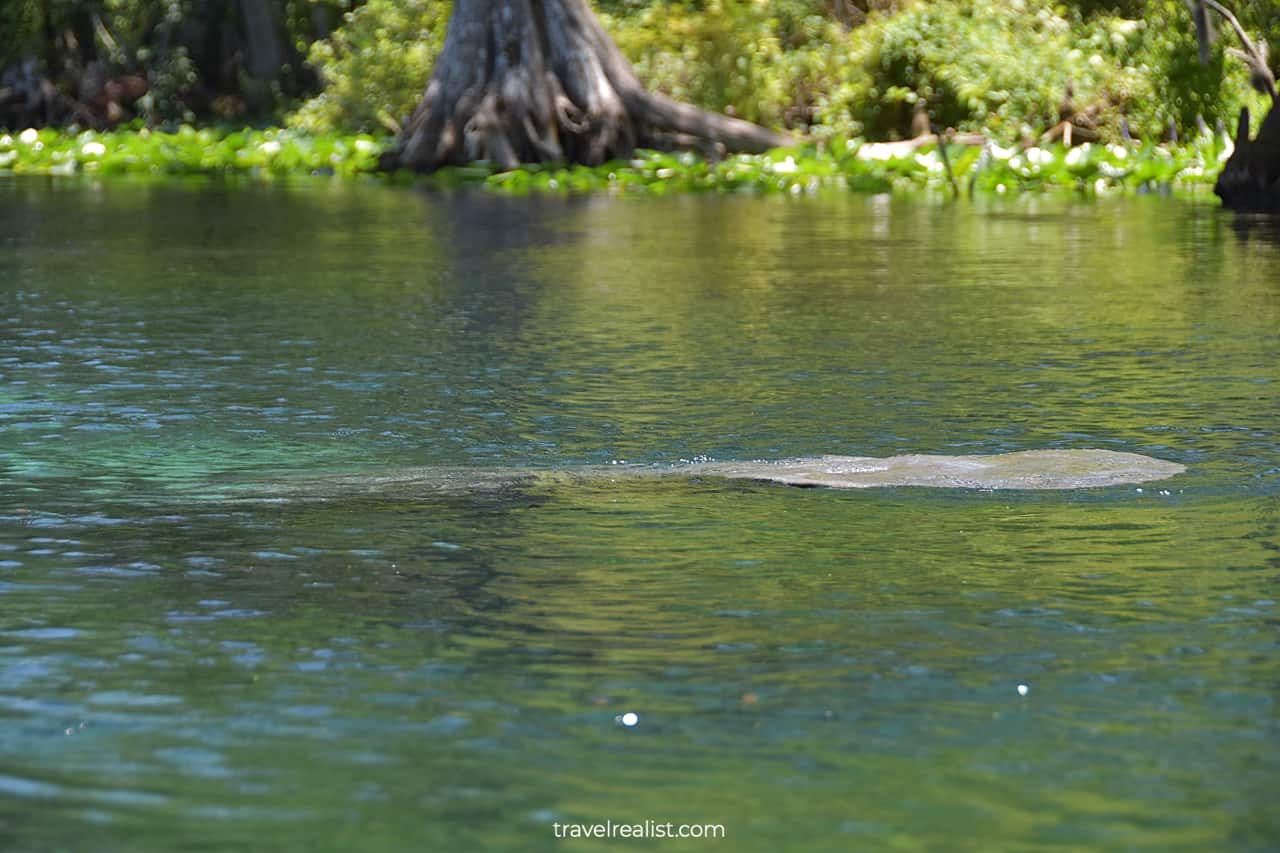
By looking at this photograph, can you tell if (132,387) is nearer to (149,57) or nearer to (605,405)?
(605,405)

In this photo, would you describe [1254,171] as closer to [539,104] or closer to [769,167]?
[769,167]

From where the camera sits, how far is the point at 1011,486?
6379 millimetres

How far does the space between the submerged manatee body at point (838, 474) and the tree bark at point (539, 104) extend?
2088cm

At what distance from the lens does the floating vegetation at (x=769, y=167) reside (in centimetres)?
2375

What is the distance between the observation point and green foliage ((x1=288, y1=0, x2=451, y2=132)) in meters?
32.2

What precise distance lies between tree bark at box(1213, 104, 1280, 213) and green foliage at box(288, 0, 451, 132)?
14.6 meters

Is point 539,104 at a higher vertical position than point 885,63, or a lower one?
lower

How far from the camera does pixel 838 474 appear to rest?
21.6ft

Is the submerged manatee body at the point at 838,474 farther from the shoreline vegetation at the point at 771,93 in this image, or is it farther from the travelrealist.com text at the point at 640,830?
the shoreline vegetation at the point at 771,93

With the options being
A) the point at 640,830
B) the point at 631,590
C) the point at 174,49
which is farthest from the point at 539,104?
the point at 640,830

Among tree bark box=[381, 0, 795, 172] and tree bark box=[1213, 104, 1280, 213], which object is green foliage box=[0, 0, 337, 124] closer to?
tree bark box=[381, 0, 795, 172]

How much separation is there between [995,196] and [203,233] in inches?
349

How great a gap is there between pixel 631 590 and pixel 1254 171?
633 inches

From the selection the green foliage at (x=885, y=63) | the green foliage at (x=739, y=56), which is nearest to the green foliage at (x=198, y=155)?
the green foliage at (x=885, y=63)
